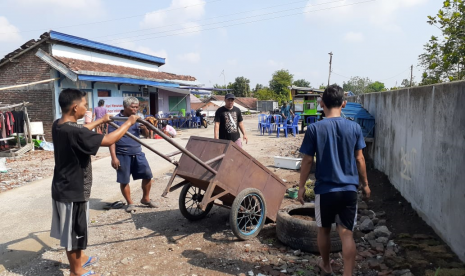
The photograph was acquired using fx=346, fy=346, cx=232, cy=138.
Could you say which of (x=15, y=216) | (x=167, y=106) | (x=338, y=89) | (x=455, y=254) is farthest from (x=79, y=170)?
(x=167, y=106)

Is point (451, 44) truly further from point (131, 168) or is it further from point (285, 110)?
point (285, 110)

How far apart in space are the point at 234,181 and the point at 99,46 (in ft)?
52.4

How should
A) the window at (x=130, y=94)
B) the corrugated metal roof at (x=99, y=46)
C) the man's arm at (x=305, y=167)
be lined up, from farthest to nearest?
the window at (x=130, y=94)
the corrugated metal roof at (x=99, y=46)
the man's arm at (x=305, y=167)

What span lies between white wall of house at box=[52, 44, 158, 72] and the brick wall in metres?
0.58

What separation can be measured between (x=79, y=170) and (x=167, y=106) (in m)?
20.1

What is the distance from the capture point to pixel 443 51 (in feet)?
21.5

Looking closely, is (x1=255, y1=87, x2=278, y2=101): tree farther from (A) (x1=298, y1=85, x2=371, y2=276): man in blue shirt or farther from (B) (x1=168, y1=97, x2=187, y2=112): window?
(A) (x1=298, y1=85, x2=371, y2=276): man in blue shirt

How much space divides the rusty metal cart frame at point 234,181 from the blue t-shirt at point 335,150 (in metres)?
1.39

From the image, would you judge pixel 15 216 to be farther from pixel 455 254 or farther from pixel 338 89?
pixel 455 254

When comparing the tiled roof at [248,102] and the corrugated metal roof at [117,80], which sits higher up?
the corrugated metal roof at [117,80]

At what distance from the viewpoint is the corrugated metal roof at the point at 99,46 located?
14805 mm

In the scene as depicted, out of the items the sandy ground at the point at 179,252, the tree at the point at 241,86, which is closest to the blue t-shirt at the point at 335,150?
the sandy ground at the point at 179,252

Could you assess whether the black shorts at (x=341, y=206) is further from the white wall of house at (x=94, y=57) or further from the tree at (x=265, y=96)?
the tree at (x=265, y=96)

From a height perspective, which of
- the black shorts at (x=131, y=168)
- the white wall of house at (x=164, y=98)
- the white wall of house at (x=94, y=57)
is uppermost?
the white wall of house at (x=94, y=57)
